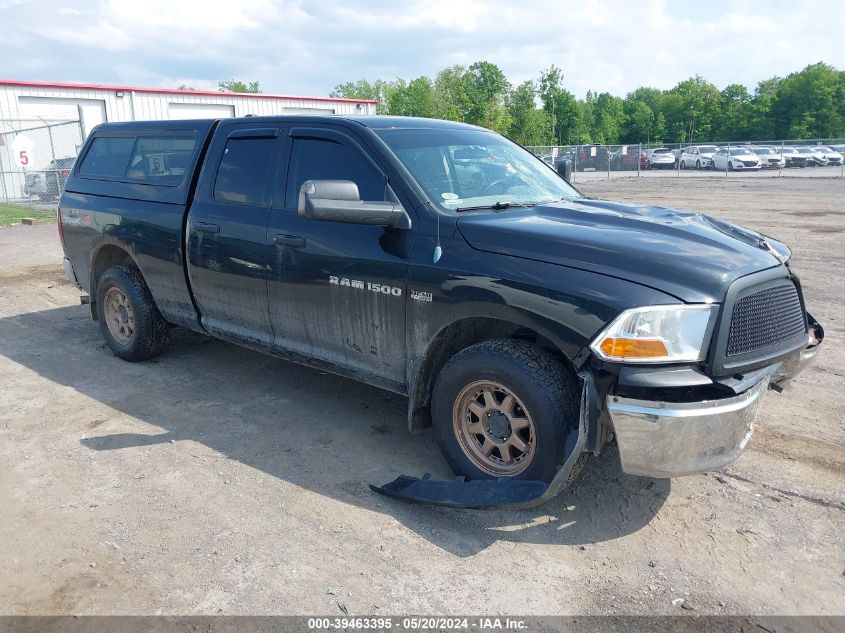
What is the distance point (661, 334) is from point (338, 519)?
1859mm

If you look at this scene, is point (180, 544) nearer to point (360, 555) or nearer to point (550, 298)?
point (360, 555)

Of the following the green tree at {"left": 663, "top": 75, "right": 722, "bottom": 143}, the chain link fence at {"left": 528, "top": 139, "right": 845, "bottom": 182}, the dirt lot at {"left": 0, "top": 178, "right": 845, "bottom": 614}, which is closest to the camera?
the dirt lot at {"left": 0, "top": 178, "right": 845, "bottom": 614}

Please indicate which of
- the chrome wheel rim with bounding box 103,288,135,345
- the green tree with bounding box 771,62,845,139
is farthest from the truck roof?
the green tree with bounding box 771,62,845,139

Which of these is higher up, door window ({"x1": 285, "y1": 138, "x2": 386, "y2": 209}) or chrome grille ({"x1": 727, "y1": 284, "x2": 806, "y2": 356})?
door window ({"x1": 285, "y1": 138, "x2": 386, "y2": 209})

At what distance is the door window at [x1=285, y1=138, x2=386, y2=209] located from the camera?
165 inches

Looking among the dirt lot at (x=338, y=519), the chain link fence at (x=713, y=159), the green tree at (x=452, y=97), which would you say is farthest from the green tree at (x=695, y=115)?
the dirt lot at (x=338, y=519)

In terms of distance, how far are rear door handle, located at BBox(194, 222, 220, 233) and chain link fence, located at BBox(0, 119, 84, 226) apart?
1398cm

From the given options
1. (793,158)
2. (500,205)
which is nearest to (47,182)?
(500,205)

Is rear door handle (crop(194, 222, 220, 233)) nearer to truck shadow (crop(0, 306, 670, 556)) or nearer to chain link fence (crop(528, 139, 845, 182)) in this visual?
truck shadow (crop(0, 306, 670, 556))

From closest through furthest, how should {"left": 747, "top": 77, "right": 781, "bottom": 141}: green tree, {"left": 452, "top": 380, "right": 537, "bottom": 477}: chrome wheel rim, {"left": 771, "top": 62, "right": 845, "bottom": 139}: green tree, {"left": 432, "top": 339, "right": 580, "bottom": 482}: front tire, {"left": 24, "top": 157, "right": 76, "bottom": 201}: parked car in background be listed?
1. {"left": 432, "top": 339, "right": 580, "bottom": 482}: front tire
2. {"left": 452, "top": 380, "right": 537, "bottom": 477}: chrome wheel rim
3. {"left": 24, "top": 157, "right": 76, "bottom": 201}: parked car in background
4. {"left": 771, "top": 62, "right": 845, "bottom": 139}: green tree
5. {"left": 747, "top": 77, "right": 781, "bottom": 141}: green tree

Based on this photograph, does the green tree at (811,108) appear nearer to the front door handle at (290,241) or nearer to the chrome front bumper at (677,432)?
the front door handle at (290,241)

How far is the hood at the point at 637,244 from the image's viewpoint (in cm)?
319

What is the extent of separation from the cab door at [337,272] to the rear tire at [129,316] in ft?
5.50

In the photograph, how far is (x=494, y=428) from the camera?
367 cm
